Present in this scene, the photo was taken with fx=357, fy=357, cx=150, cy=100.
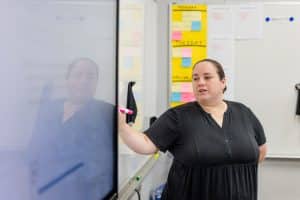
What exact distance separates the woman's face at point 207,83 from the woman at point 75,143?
656mm

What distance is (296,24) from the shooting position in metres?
3.13

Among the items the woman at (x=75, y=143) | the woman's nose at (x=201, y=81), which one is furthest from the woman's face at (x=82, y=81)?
the woman's nose at (x=201, y=81)

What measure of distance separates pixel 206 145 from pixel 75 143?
0.93 meters

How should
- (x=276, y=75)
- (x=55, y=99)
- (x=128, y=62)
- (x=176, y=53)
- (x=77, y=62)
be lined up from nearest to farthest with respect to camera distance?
(x=55, y=99), (x=77, y=62), (x=128, y=62), (x=276, y=75), (x=176, y=53)

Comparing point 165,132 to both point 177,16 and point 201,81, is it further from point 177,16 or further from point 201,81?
point 177,16

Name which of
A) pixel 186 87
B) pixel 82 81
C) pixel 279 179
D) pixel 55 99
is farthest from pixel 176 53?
pixel 55 99

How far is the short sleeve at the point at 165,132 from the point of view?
1.89m

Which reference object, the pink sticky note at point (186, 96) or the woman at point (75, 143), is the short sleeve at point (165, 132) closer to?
the woman at point (75, 143)

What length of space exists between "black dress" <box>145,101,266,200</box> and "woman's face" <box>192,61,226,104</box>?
0.09 m

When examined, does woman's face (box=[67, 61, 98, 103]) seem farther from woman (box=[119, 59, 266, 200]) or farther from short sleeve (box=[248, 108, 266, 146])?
short sleeve (box=[248, 108, 266, 146])

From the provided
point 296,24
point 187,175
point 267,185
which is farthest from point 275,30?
point 187,175

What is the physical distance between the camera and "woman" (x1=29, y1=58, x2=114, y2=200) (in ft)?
2.92

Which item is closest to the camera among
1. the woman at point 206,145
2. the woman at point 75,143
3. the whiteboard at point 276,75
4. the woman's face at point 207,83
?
the woman at point 75,143

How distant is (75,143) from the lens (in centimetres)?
110
